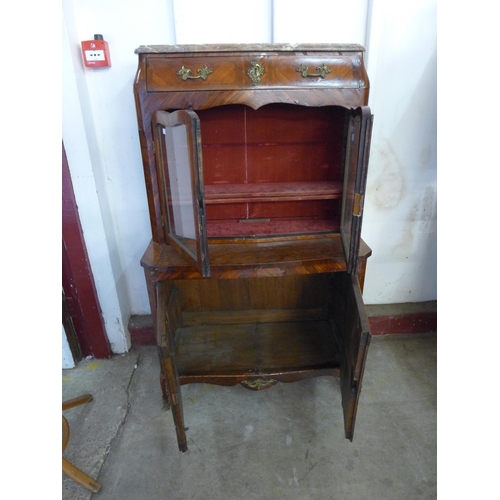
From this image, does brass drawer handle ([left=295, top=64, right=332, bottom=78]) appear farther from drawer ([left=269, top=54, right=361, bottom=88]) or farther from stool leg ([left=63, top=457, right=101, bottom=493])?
stool leg ([left=63, top=457, right=101, bottom=493])

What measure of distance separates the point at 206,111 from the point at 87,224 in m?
0.79

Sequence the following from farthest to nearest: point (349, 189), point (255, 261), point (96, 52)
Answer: point (96, 52)
point (255, 261)
point (349, 189)

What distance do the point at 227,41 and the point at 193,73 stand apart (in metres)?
0.35

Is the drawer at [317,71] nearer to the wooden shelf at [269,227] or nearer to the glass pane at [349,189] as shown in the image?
the glass pane at [349,189]

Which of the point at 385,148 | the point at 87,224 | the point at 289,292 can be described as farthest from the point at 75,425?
the point at 385,148

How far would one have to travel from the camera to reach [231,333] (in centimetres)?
175

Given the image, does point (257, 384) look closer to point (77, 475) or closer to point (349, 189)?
point (77, 475)

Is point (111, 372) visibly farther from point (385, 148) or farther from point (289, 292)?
point (385, 148)

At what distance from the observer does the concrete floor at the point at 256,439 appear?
1.35 m

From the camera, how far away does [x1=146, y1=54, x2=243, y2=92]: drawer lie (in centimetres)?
126

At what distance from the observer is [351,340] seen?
137 centimetres

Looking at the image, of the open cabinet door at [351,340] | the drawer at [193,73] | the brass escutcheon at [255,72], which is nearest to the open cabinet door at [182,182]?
the drawer at [193,73]

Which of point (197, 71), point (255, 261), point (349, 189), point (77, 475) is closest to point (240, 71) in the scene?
point (197, 71)

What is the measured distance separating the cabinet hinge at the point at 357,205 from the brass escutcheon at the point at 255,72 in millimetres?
556
